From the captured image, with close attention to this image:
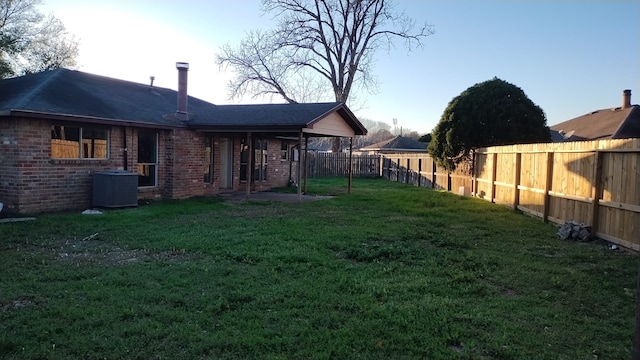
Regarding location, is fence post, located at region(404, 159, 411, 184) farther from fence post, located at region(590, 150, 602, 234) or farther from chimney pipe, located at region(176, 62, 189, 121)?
fence post, located at region(590, 150, 602, 234)

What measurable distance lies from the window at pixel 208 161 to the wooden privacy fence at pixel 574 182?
948 cm

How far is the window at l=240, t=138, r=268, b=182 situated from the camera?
1831cm

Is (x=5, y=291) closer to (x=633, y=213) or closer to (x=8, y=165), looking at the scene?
(x=8, y=165)

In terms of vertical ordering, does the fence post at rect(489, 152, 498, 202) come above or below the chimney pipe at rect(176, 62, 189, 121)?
below

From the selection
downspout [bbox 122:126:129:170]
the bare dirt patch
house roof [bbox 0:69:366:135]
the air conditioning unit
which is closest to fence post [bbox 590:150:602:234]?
the bare dirt patch

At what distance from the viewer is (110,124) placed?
40.5 feet

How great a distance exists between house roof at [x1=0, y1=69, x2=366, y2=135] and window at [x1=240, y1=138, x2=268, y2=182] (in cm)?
177

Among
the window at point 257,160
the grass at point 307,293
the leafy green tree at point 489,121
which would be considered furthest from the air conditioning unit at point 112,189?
the leafy green tree at point 489,121

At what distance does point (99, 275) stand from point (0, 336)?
6.40 ft

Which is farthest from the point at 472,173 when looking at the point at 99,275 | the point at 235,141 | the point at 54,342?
the point at 54,342

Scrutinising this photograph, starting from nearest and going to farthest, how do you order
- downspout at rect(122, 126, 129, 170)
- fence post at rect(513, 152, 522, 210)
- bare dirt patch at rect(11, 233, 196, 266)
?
1. bare dirt patch at rect(11, 233, 196, 266)
2. fence post at rect(513, 152, 522, 210)
3. downspout at rect(122, 126, 129, 170)

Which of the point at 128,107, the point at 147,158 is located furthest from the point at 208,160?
the point at 128,107

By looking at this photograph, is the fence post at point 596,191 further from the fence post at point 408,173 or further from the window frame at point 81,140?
the fence post at point 408,173

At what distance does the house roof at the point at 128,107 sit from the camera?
11.3 meters
